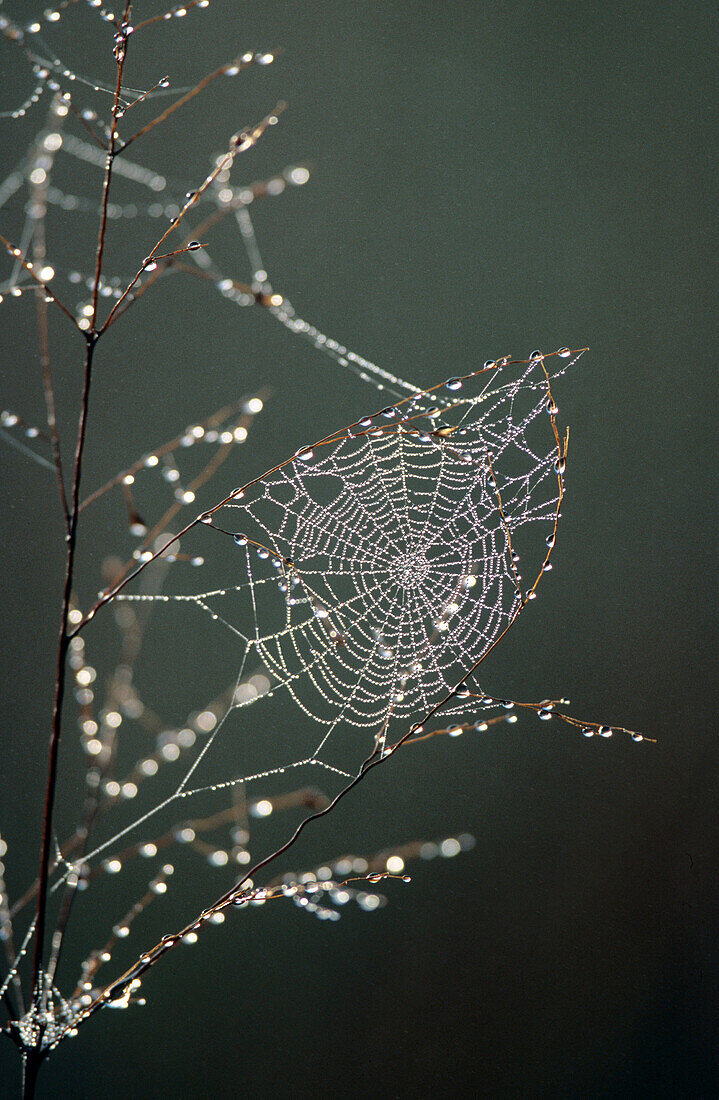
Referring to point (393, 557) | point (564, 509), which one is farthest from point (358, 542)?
point (564, 509)

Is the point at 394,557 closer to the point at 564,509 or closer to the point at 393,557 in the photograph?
the point at 393,557

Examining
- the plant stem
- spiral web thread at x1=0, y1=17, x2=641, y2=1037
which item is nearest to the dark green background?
spiral web thread at x1=0, y1=17, x2=641, y2=1037

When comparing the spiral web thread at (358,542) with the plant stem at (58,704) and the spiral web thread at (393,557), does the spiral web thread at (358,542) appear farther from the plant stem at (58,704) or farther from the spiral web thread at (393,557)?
the plant stem at (58,704)

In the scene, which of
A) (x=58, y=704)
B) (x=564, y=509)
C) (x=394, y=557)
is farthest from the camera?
(x=564, y=509)

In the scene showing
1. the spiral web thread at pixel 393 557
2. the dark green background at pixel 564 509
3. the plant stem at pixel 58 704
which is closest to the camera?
the plant stem at pixel 58 704

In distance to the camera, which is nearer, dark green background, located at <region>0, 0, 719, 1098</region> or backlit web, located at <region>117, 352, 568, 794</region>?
backlit web, located at <region>117, 352, 568, 794</region>

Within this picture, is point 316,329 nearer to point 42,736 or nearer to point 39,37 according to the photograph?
point 39,37

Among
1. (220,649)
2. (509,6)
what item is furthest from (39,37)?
(220,649)

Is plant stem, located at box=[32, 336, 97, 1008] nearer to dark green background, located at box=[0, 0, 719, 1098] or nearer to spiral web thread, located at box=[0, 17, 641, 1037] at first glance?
spiral web thread, located at box=[0, 17, 641, 1037]

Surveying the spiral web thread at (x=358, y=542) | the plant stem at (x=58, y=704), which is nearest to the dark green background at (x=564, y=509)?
the spiral web thread at (x=358, y=542)
